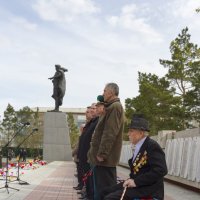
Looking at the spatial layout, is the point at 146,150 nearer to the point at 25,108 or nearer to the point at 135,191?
the point at 135,191

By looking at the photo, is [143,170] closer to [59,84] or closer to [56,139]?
[56,139]

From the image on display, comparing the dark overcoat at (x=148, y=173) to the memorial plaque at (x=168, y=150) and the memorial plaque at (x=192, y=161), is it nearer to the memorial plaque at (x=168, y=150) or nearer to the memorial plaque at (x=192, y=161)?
the memorial plaque at (x=192, y=161)

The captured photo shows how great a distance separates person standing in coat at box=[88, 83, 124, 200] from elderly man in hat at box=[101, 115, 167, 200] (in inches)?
37.3

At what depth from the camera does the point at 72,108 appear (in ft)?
405

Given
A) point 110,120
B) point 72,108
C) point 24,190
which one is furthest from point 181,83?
point 72,108

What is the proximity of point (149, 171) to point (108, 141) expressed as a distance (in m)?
1.22

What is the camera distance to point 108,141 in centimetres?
504

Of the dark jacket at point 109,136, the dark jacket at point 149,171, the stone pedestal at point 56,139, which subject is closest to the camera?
the dark jacket at point 149,171

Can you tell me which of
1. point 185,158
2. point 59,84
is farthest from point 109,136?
point 59,84

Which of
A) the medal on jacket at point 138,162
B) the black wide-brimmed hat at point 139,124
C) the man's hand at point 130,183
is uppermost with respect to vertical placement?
the black wide-brimmed hat at point 139,124

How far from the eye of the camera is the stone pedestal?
1046 inches

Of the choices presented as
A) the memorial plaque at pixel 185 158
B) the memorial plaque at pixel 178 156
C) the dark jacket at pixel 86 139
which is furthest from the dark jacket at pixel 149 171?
the memorial plaque at pixel 178 156

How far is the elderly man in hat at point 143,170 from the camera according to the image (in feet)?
12.7

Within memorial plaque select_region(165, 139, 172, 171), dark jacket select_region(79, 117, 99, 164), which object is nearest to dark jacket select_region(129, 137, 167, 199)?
dark jacket select_region(79, 117, 99, 164)
